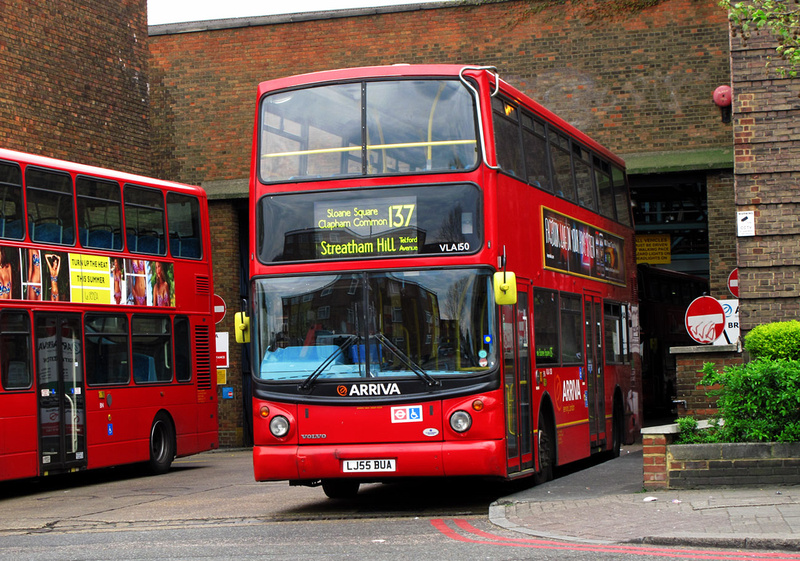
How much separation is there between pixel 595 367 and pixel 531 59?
344 inches

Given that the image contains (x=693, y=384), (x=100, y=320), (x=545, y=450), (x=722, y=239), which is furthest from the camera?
(x=722, y=239)

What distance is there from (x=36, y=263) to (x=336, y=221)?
5839 mm

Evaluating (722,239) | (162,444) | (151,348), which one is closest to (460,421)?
(151,348)

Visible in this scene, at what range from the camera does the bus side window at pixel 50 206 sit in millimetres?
15570

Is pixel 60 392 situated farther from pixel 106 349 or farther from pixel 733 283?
pixel 733 283

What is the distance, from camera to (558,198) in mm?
14391

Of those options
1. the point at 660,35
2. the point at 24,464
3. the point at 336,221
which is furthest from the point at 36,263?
the point at 660,35

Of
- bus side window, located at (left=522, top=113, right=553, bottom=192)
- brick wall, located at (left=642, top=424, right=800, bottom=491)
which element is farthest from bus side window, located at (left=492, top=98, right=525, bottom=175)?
brick wall, located at (left=642, top=424, right=800, bottom=491)

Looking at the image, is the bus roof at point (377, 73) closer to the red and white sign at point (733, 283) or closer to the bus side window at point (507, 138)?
the bus side window at point (507, 138)

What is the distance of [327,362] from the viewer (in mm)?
11148

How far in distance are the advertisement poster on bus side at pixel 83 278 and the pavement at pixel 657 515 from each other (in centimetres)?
723

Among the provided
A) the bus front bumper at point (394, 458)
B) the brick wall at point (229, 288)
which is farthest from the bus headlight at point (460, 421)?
the brick wall at point (229, 288)

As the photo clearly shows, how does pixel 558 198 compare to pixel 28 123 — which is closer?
pixel 558 198

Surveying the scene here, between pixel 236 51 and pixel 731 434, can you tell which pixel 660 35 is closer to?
pixel 236 51
